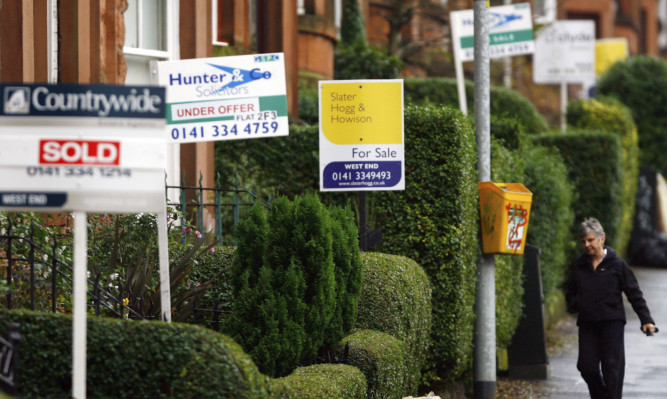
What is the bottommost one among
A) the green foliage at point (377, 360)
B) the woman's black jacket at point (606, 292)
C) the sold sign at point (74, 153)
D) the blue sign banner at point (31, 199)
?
the green foliage at point (377, 360)

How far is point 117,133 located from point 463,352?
635 cm

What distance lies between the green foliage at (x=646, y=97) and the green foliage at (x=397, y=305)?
940 inches

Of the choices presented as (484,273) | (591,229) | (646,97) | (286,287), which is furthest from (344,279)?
(646,97)

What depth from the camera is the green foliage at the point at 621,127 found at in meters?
25.8

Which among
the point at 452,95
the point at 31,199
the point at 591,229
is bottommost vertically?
the point at 591,229

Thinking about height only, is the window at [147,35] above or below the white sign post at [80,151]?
above

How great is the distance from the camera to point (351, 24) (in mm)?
23531

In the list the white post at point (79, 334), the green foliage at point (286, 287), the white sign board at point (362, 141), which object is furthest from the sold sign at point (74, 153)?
the white sign board at point (362, 141)

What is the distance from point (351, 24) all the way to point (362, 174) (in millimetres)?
13482

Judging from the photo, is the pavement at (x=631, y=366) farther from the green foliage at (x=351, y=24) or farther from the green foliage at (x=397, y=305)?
the green foliage at (x=351, y=24)

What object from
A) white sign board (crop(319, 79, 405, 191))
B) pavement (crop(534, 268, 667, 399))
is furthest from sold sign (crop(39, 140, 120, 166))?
pavement (crop(534, 268, 667, 399))

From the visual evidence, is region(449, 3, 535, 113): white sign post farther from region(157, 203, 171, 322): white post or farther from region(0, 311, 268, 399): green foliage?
region(0, 311, 268, 399): green foliage

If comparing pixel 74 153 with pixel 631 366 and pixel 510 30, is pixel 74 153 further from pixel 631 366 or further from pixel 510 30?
pixel 510 30

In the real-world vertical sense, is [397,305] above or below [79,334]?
below
